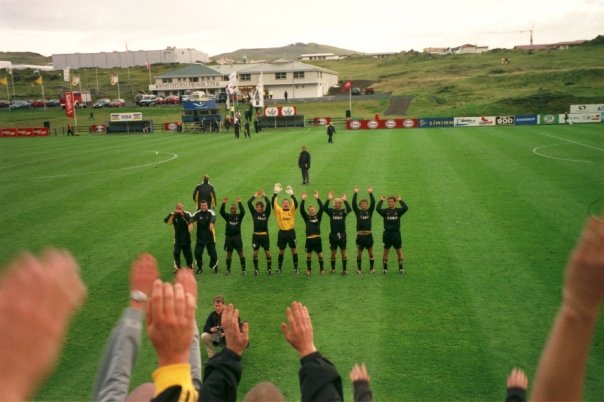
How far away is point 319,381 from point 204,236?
1167 centimetres

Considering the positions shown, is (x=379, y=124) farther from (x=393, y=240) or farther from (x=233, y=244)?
(x=233, y=244)

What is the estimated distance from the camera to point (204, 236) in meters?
14.4

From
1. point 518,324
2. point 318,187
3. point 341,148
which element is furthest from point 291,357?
point 341,148

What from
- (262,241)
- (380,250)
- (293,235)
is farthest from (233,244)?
(380,250)

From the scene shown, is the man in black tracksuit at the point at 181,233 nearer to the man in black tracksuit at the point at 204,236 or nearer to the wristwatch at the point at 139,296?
the man in black tracksuit at the point at 204,236

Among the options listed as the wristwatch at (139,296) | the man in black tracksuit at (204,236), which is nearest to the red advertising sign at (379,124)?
the man in black tracksuit at (204,236)

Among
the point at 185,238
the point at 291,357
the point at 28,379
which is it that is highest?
the point at 28,379

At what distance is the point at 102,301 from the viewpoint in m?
12.2

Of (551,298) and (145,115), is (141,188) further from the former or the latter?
(145,115)

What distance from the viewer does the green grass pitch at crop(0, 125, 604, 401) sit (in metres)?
9.04

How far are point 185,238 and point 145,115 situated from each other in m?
66.3

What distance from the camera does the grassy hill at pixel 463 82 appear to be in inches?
2645

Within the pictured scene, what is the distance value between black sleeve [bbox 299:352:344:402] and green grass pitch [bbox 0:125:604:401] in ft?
6.15

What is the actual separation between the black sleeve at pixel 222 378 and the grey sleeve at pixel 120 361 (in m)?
0.80
